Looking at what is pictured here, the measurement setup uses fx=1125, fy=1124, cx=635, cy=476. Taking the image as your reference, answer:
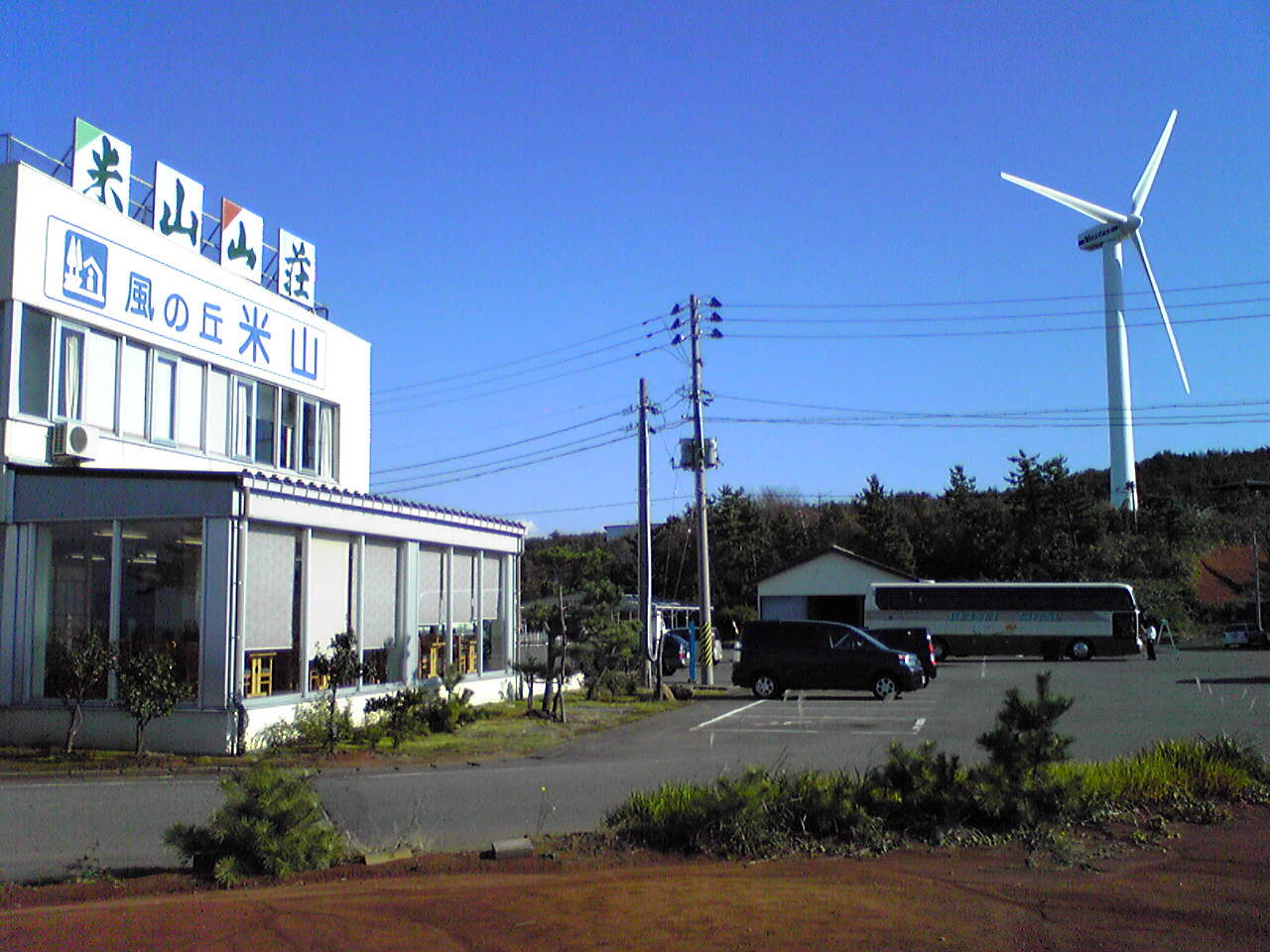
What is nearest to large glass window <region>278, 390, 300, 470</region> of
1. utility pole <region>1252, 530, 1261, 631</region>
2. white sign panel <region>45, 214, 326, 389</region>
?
white sign panel <region>45, 214, 326, 389</region>

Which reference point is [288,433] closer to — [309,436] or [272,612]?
[309,436]

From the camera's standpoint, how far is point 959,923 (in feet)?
21.8

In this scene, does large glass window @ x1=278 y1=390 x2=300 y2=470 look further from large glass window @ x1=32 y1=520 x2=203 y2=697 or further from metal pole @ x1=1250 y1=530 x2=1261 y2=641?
metal pole @ x1=1250 y1=530 x2=1261 y2=641

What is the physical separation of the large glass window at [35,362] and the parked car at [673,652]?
2448 centimetres

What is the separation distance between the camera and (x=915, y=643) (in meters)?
33.2

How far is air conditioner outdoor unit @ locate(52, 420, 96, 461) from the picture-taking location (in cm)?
1617

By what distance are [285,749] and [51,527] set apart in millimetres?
4743

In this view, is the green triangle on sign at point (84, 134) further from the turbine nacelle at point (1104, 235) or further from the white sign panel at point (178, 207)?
the turbine nacelle at point (1104, 235)

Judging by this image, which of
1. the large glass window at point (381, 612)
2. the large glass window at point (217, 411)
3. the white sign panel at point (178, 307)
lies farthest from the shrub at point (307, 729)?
the white sign panel at point (178, 307)

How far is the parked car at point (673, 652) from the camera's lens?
37.9m

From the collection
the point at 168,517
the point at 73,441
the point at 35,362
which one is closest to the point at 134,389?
the point at 35,362

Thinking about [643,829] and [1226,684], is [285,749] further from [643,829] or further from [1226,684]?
[1226,684]

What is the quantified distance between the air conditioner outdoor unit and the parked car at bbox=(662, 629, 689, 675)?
24033 millimetres

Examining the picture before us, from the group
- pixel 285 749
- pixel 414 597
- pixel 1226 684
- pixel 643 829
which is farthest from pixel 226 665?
pixel 1226 684
